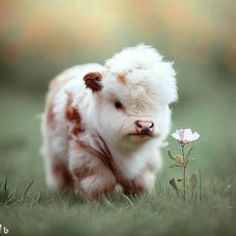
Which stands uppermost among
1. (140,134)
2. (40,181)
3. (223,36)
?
(223,36)

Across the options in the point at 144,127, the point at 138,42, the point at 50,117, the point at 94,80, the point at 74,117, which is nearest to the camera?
the point at 144,127

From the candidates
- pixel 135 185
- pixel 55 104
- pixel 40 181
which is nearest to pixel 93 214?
pixel 135 185

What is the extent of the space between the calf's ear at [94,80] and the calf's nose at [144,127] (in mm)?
217

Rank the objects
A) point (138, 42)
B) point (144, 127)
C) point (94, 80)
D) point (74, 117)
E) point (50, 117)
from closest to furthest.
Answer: point (144, 127)
point (94, 80)
point (74, 117)
point (50, 117)
point (138, 42)

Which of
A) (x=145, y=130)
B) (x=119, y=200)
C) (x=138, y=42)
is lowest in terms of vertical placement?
(x=119, y=200)

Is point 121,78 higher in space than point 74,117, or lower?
higher

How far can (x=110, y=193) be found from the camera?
2309mm

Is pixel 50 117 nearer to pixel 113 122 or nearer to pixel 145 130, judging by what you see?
pixel 113 122

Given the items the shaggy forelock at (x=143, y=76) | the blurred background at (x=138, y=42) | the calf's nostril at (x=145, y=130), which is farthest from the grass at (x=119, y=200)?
the shaggy forelock at (x=143, y=76)

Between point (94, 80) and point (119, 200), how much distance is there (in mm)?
401

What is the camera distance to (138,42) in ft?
8.85

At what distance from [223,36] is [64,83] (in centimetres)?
62

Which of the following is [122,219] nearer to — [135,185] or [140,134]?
[140,134]

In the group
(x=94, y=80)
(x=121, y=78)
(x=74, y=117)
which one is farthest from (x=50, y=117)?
(x=121, y=78)
